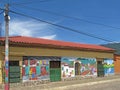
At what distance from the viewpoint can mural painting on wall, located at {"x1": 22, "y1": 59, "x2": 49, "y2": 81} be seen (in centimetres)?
2859

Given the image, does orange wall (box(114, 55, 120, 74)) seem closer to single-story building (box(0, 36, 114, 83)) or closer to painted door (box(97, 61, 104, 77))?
single-story building (box(0, 36, 114, 83))

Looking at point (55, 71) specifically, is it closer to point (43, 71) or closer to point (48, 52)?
point (43, 71)

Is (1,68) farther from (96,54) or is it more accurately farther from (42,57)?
(96,54)

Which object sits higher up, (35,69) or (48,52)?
(48,52)

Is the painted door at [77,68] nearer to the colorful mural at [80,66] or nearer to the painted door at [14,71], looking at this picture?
the colorful mural at [80,66]

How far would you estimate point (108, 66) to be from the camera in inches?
1660

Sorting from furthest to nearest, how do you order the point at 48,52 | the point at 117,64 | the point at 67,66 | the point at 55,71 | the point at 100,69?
the point at 117,64 < the point at 100,69 < the point at 67,66 < the point at 55,71 < the point at 48,52

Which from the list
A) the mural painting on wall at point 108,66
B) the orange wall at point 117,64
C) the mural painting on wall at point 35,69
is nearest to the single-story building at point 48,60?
the mural painting on wall at point 35,69

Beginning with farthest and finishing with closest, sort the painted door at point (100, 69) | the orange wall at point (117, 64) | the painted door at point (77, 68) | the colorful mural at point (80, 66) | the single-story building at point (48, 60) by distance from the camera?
the orange wall at point (117, 64), the painted door at point (100, 69), the painted door at point (77, 68), the colorful mural at point (80, 66), the single-story building at point (48, 60)

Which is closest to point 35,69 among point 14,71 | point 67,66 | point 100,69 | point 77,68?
point 14,71

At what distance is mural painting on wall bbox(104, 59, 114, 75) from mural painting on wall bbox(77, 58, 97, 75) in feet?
9.21

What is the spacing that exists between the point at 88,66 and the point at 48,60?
769 cm

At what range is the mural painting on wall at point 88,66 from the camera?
36.3 m

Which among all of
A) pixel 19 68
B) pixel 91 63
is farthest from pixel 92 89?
pixel 91 63
